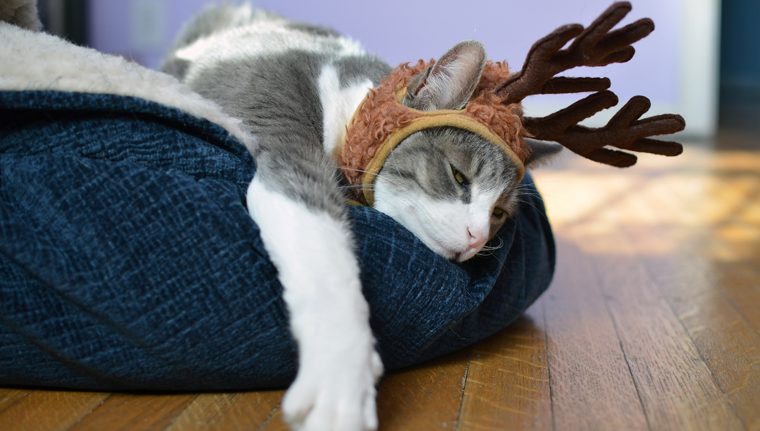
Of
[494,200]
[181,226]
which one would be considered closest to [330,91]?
[494,200]

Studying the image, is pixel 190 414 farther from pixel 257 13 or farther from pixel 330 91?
pixel 257 13

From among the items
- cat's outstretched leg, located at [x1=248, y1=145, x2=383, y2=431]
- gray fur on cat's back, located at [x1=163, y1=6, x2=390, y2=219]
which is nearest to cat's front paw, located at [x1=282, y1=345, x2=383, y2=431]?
cat's outstretched leg, located at [x1=248, y1=145, x2=383, y2=431]

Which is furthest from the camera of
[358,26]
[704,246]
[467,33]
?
[358,26]

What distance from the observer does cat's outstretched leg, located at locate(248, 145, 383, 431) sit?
0.84 meters

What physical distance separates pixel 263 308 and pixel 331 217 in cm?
14

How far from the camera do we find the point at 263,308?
3.19 ft

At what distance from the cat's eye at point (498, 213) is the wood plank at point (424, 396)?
0.23 m

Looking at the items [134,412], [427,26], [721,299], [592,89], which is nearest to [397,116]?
[592,89]

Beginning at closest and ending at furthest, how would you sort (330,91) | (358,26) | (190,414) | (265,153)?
(190,414) < (265,153) < (330,91) < (358,26)

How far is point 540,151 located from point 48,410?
83 cm

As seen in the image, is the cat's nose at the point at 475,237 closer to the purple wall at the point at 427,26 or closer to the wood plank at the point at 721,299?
the wood plank at the point at 721,299

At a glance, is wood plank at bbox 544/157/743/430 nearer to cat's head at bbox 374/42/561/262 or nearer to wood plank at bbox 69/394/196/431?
cat's head at bbox 374/42/561/262

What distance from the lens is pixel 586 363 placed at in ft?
3.93

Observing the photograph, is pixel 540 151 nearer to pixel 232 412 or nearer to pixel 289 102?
pixel 289 102
